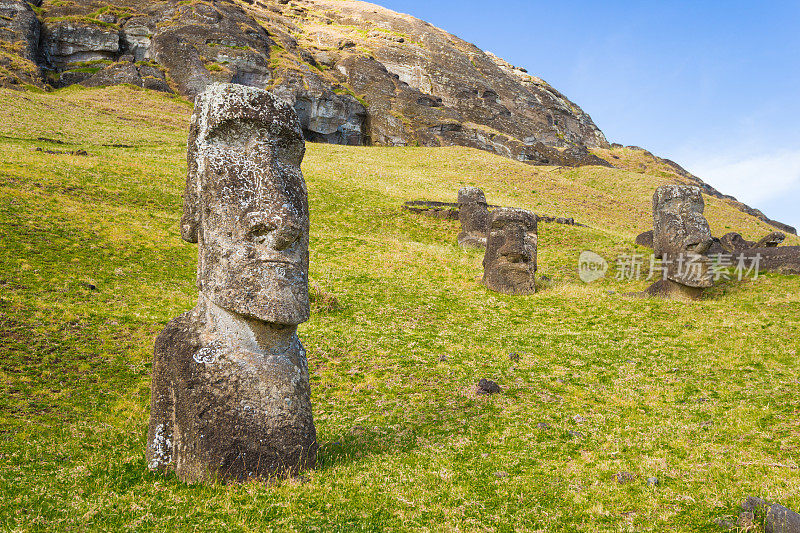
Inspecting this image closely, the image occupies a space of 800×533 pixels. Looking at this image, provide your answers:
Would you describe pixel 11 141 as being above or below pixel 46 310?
above

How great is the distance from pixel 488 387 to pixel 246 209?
7.41 m

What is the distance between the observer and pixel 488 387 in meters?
13.1

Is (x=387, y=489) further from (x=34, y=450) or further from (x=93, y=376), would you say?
(x=93, y=376)

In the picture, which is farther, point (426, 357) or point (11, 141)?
point (11, 141)

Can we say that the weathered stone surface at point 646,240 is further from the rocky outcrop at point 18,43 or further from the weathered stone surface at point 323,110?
the rocky outcrop at point 18,43

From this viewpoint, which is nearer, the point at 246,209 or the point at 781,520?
the point at 781,520

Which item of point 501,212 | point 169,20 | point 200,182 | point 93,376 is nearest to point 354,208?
point 501,212

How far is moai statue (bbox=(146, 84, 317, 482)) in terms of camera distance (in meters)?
7.99

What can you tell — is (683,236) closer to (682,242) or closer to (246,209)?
(682,242)

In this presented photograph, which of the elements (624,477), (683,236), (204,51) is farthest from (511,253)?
(204,51)

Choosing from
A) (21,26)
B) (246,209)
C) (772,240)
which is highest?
(21,26)

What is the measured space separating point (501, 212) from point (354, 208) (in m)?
16.1

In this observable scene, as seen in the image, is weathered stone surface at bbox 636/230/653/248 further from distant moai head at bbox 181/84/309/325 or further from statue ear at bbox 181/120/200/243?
statue ear at bbox 181/120/200/243

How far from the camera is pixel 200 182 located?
865 centimetres
